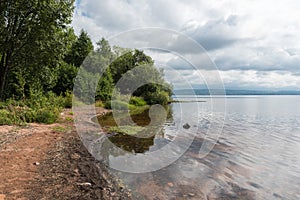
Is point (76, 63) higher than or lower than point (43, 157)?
higher

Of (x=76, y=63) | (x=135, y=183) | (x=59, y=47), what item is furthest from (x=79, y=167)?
(x=76, y=63)

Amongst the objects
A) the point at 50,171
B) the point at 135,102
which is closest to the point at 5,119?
the point at 50,171

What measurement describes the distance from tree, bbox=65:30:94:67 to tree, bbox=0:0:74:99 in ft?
76.8

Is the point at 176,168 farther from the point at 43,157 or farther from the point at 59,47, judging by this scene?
the point at 59,47

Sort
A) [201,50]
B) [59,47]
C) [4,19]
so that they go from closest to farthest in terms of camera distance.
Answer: [201,50], [4,19], [59,47]

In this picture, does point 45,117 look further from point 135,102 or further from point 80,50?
point 80,50

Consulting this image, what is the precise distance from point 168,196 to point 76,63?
42.8 metres

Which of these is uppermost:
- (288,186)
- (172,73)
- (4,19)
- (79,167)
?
(4,19)

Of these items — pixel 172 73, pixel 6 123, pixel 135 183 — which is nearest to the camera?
pixel 135 183

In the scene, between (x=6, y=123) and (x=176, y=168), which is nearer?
(x=176, y=168)

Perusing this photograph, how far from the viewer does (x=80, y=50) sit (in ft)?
150

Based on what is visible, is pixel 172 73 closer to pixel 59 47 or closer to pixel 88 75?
pixel 59 47

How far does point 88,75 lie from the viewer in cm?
3234

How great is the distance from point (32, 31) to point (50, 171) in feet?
53.7
